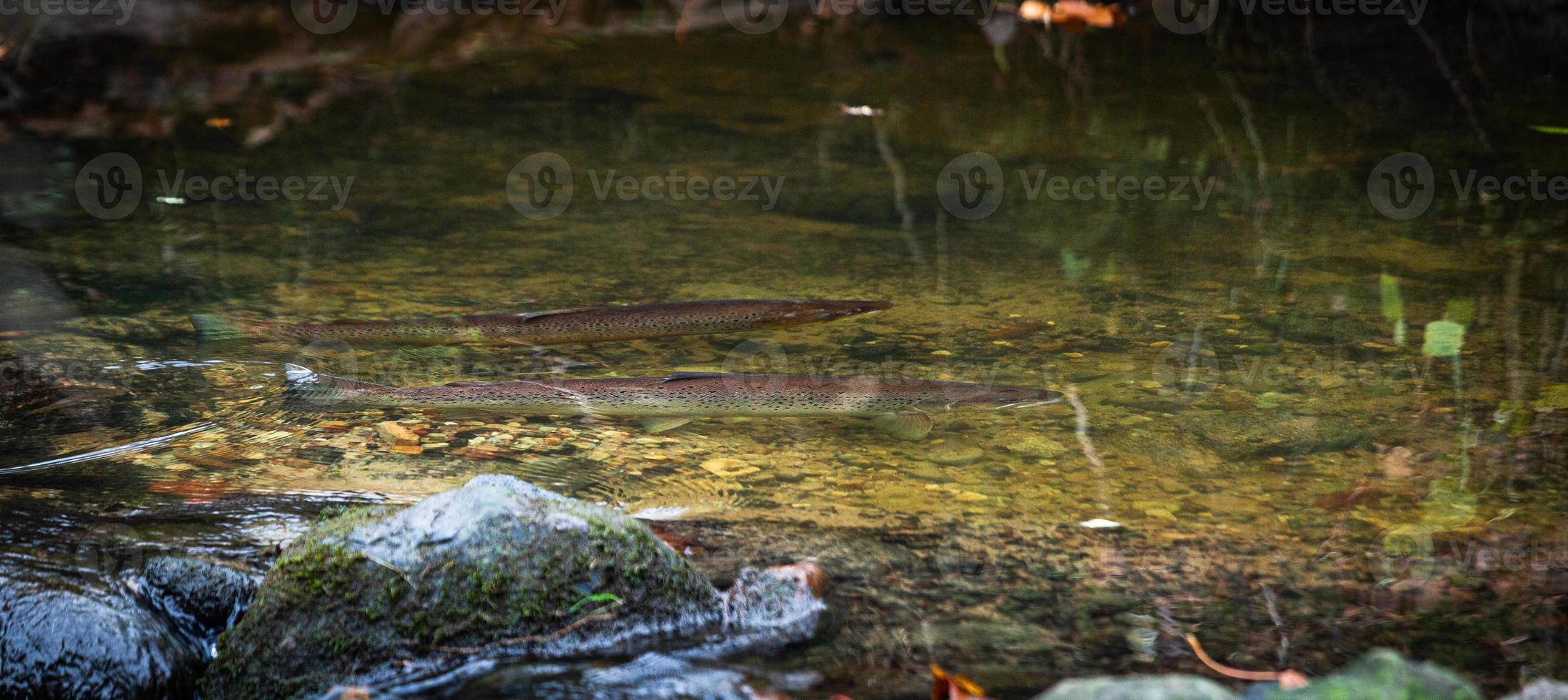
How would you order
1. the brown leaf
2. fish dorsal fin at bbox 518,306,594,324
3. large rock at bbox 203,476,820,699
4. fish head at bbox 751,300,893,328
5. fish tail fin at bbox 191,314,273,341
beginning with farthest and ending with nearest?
fish head at bbox 751,300,893,328 < fish dorsal fin at bbox 518,306,594,324 < fish tail fin at bbox 191,314,273,341 < the brown leaf < large rock at bbox 203,476,820,699

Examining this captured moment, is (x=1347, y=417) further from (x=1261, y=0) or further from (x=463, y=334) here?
(x=1261, y=0)

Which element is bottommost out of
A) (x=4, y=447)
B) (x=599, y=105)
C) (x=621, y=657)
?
(x=621, y=657)

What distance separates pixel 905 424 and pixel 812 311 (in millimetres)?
1285

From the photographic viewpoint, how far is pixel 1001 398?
15.9ft

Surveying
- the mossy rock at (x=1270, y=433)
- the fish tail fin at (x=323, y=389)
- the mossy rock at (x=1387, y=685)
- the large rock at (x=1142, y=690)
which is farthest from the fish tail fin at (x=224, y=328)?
the mossy rock at (x=1387, y=685)

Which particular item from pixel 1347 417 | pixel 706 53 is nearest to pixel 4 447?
pixel 1347 417

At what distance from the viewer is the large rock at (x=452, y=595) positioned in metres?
2.93

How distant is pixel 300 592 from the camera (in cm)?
297

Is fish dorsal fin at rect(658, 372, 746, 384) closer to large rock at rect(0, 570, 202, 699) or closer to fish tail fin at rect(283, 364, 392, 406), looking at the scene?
fish tail fin at rect(283, 364, 392, 406)

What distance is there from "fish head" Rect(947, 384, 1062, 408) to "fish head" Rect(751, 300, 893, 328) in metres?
1.21

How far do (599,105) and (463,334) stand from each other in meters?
5.64

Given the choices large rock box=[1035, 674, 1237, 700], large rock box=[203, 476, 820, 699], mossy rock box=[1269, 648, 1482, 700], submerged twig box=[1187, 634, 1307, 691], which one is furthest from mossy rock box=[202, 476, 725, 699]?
mossy rock box=[1269, 648, 1482, 700]

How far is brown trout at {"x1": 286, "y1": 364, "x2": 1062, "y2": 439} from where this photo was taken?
4.71 m

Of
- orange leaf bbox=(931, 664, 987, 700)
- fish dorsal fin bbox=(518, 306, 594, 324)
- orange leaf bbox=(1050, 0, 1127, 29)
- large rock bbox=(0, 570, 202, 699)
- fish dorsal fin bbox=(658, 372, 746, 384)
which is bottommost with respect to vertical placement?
orange leaf bbox=(931, 664, 987, 700)
